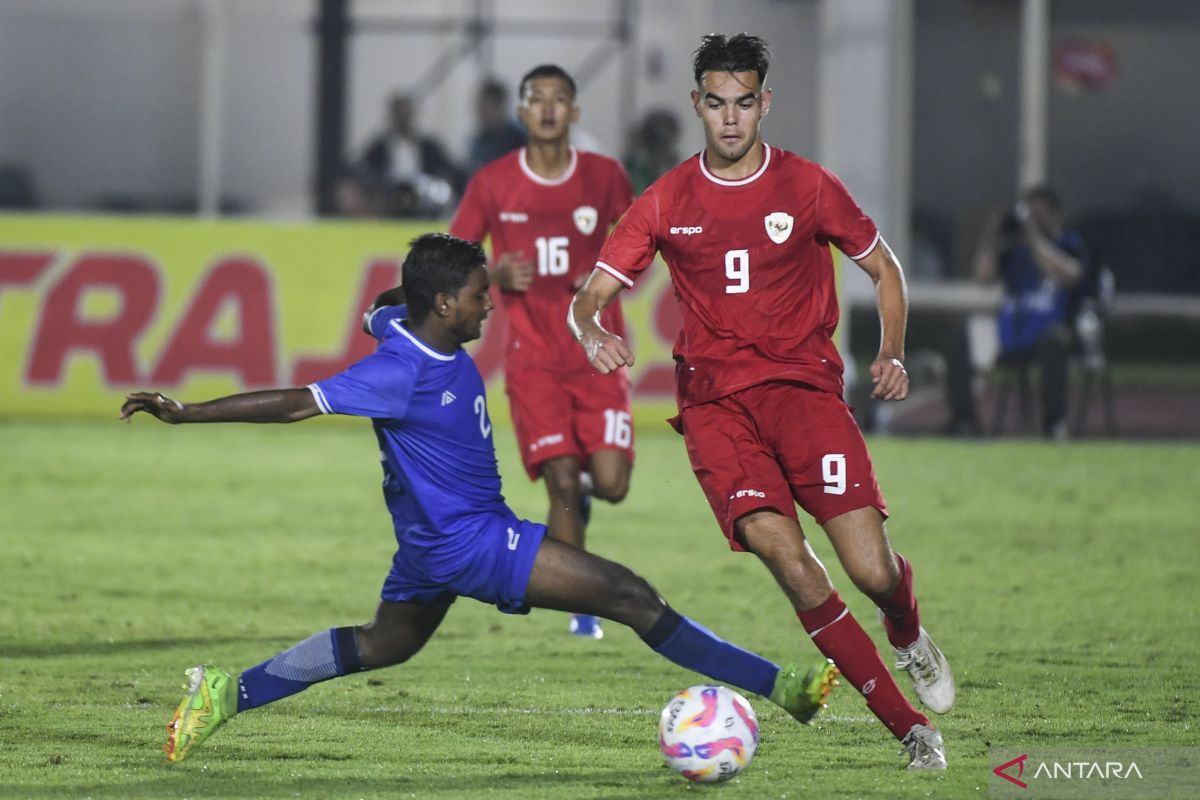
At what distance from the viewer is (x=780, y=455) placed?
240 inches

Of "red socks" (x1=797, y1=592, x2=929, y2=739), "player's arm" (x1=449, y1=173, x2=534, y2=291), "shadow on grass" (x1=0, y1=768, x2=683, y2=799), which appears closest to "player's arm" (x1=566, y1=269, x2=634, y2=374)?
"red socks" (x1=797, y1=592, x2=929, y2=739)

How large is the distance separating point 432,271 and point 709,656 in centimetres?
142

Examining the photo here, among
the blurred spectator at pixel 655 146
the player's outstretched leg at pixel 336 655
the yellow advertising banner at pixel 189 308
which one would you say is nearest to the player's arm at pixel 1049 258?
the blurred spectator at pixel 655 146

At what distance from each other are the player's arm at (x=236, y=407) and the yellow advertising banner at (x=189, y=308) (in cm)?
943

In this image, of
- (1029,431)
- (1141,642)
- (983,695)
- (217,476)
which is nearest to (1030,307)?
(1029,431)

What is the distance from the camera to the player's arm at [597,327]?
5.91m

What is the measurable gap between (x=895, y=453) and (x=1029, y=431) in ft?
6.04

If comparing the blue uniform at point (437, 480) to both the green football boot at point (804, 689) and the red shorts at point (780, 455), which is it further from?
the green football boot at point (804, 689)

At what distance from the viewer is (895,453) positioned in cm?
1478

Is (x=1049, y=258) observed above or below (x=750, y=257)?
below

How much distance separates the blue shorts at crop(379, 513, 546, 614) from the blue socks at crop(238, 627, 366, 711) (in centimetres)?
31

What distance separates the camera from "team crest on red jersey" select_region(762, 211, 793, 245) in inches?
242

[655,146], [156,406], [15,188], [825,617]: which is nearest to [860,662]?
[825,617]

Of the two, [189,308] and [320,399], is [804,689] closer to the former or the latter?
[320,399]
